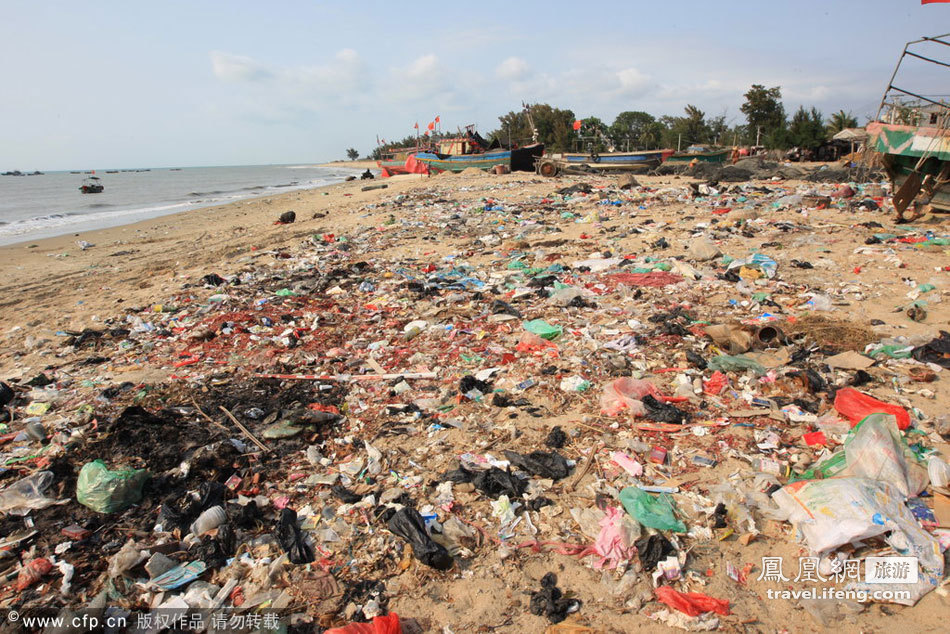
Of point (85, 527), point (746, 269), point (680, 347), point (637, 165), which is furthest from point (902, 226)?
point (637, 165)

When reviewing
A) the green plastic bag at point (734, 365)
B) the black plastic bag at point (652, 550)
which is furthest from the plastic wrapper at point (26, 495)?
the green plastic bag at point (734, 365)

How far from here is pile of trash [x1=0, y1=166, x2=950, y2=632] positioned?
2.10m

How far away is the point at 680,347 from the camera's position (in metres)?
4.14

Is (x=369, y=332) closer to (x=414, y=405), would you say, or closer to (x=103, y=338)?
(x=414, y=405)

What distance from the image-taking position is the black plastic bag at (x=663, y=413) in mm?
3150

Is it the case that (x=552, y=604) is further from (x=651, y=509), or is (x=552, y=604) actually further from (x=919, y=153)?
(x=919, y=153)

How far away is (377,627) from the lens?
187 cm

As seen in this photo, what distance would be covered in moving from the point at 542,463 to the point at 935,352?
10.4 feet

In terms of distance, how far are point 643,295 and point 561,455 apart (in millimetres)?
3112

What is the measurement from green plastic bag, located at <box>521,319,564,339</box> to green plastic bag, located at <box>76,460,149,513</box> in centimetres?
324

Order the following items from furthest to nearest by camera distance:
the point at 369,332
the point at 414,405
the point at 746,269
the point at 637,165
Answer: the point at 637,165
the point at 746,269
the point at 369,332
the point at 414,405

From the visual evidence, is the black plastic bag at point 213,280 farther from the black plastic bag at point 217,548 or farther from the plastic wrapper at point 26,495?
the black plastic bag at point 217,548

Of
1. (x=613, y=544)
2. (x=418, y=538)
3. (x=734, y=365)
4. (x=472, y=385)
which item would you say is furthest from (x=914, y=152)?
(x=418, y=538)

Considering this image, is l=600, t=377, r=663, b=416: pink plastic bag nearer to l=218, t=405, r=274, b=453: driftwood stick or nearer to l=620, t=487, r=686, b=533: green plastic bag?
l=620, t=487, r=686, b=533: green plastic bag
